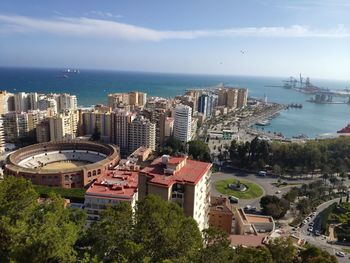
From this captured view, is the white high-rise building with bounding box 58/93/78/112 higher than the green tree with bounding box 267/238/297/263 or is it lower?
higher

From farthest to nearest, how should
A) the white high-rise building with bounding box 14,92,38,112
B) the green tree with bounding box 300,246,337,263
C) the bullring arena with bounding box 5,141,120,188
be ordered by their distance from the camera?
1. the white high-rise building with bounding box 14,92,38,112
2. the bullring arena with bounding box 5,141,120,188
3. the green tree with bounding box 300,246,337,263

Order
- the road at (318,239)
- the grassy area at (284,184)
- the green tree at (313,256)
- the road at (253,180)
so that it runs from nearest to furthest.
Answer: the green tree at (313,256), the road at (318,239), the road at (253,180), the grassy area at (284,184)

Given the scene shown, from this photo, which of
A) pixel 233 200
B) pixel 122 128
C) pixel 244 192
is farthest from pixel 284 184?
pixel 122 128

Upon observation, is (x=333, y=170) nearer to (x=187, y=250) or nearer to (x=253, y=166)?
(x=253, y=166)

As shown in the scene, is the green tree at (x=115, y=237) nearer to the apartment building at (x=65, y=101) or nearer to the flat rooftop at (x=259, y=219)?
the flat rooftop at (x=259, y=219)

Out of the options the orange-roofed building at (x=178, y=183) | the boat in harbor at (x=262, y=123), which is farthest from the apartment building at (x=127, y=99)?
the orange-roofed building at (x=178, y=183)

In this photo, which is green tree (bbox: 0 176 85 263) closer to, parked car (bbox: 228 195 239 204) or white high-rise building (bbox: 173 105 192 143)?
parked car (bbox: 228 195 239 204)

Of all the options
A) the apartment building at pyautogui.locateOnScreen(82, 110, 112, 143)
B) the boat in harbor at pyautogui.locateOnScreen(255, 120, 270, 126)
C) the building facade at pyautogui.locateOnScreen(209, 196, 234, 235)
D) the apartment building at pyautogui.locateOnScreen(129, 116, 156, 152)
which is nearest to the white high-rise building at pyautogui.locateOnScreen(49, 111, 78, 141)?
the apartment building at pyautogui.locateOnScreen(82, 110, 112, 143)

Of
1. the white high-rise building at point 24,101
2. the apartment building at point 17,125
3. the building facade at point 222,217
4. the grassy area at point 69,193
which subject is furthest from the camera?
the white high-rise building at point 24,101
